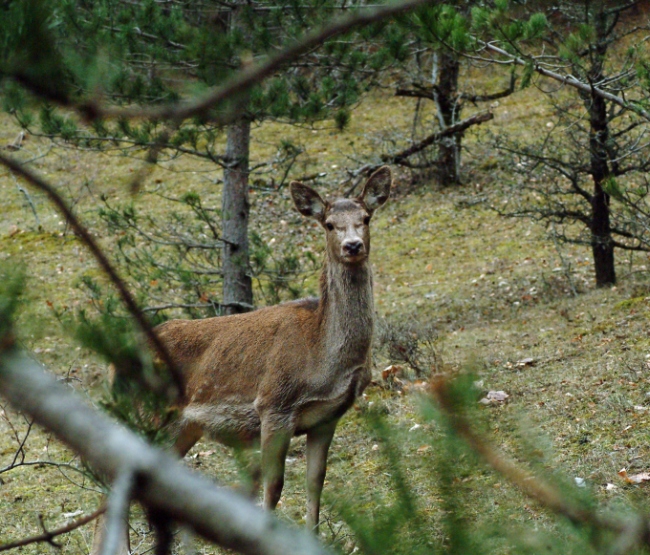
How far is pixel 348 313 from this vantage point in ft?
19.4

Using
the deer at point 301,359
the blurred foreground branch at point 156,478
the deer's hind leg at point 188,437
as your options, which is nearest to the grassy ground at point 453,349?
the blurred foreground branch at point 156,478

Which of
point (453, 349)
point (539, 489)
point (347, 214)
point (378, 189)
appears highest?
point (378, 189)

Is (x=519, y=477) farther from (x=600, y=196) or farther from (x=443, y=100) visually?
(x=443, y=100)

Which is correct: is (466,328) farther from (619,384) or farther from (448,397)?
(448,397)

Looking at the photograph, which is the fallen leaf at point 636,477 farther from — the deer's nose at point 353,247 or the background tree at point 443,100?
the background tree at point 443,100

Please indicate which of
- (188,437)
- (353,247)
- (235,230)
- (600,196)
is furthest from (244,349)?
(600,196)

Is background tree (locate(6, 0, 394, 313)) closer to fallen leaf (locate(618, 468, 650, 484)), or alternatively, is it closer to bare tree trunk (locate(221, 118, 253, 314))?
bare tree trunk (locate(221, 118, 253, 314))

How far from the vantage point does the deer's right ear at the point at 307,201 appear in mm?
6516

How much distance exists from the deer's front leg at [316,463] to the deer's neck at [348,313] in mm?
499

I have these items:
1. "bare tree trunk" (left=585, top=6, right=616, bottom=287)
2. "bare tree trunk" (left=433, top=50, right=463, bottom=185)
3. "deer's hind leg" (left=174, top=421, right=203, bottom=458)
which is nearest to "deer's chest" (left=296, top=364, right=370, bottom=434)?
"deer's hind leg" (left=174, top=421, right=203, bottom=458)

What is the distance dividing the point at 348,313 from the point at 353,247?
1.52ft

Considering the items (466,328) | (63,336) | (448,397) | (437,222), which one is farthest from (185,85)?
(437,222)

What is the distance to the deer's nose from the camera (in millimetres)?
5816

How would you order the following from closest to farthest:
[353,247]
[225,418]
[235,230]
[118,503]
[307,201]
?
1. [118,503]
2. [353,247]
3. [225,418]
4. [307,201]
5. [235,230]
